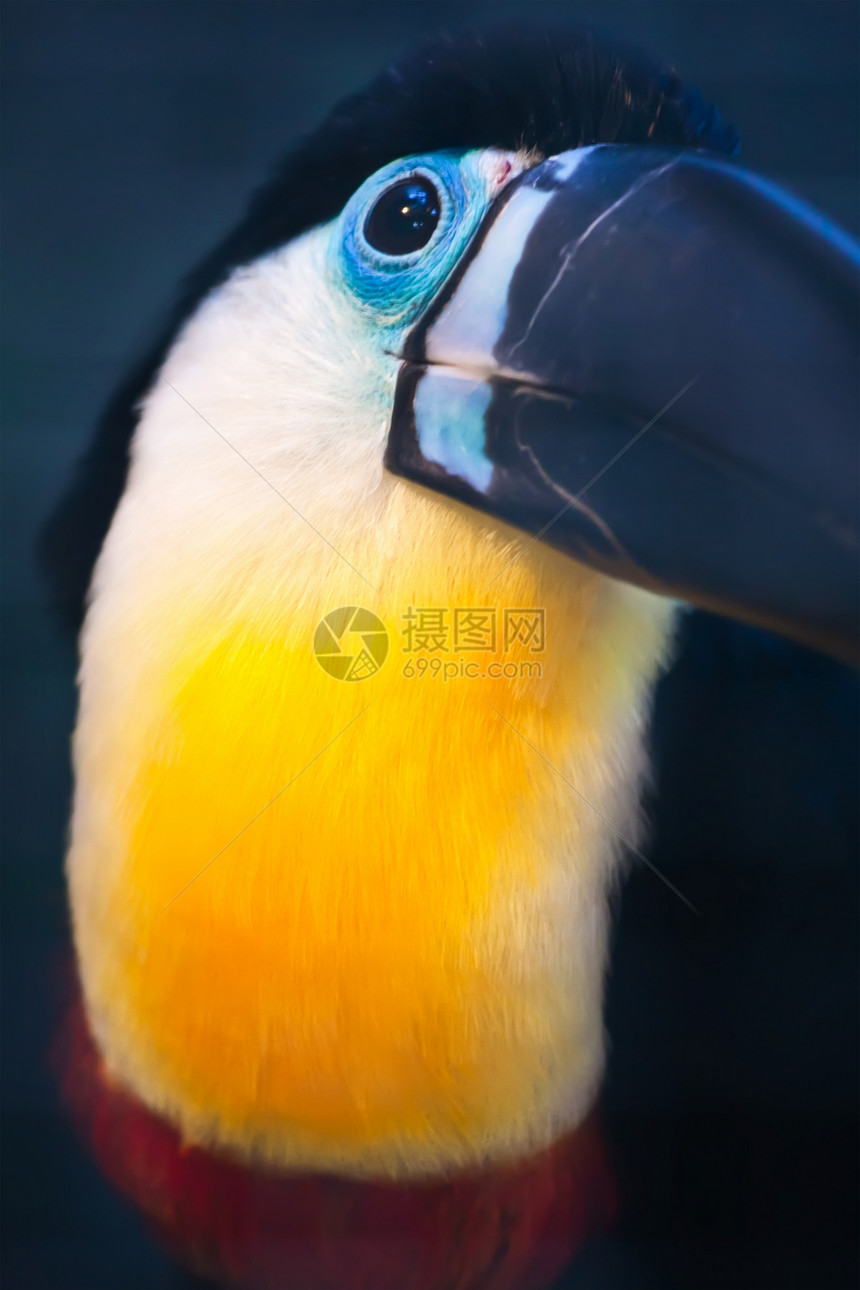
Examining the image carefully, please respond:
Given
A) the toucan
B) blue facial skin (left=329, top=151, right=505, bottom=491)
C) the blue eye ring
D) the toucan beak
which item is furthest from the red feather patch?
the blue eye ring

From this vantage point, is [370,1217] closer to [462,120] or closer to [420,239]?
[420,239]

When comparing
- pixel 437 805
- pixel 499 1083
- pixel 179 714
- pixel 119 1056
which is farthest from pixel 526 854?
pixel 119 1056

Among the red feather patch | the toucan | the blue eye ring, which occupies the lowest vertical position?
the red feather patch

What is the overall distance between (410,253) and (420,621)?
35 centimetres

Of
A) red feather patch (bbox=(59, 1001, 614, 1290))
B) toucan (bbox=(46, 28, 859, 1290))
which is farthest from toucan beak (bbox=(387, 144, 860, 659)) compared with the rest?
red feather patch (bbox=(59, 1001, 614, 1290))

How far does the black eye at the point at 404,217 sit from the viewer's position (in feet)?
2.95

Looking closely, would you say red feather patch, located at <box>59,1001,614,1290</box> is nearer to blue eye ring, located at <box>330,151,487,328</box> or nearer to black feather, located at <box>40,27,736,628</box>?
black feather, located at <box>40,27,736,628</box>

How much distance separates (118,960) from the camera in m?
0.98

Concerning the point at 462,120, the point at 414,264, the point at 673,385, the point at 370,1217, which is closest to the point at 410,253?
the point at 414,264

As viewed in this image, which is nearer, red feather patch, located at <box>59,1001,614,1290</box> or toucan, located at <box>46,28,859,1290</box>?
toucan, located at <box>46,28,859,1290</box>

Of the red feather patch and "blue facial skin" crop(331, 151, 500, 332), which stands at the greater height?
"blue facial skin" crop(331, 151, 500, 332)

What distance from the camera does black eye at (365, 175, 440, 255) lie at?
90 cm

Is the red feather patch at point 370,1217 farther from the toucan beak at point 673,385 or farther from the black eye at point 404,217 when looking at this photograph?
the black eye at point 404,217

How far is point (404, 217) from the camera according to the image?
35.5 inches
